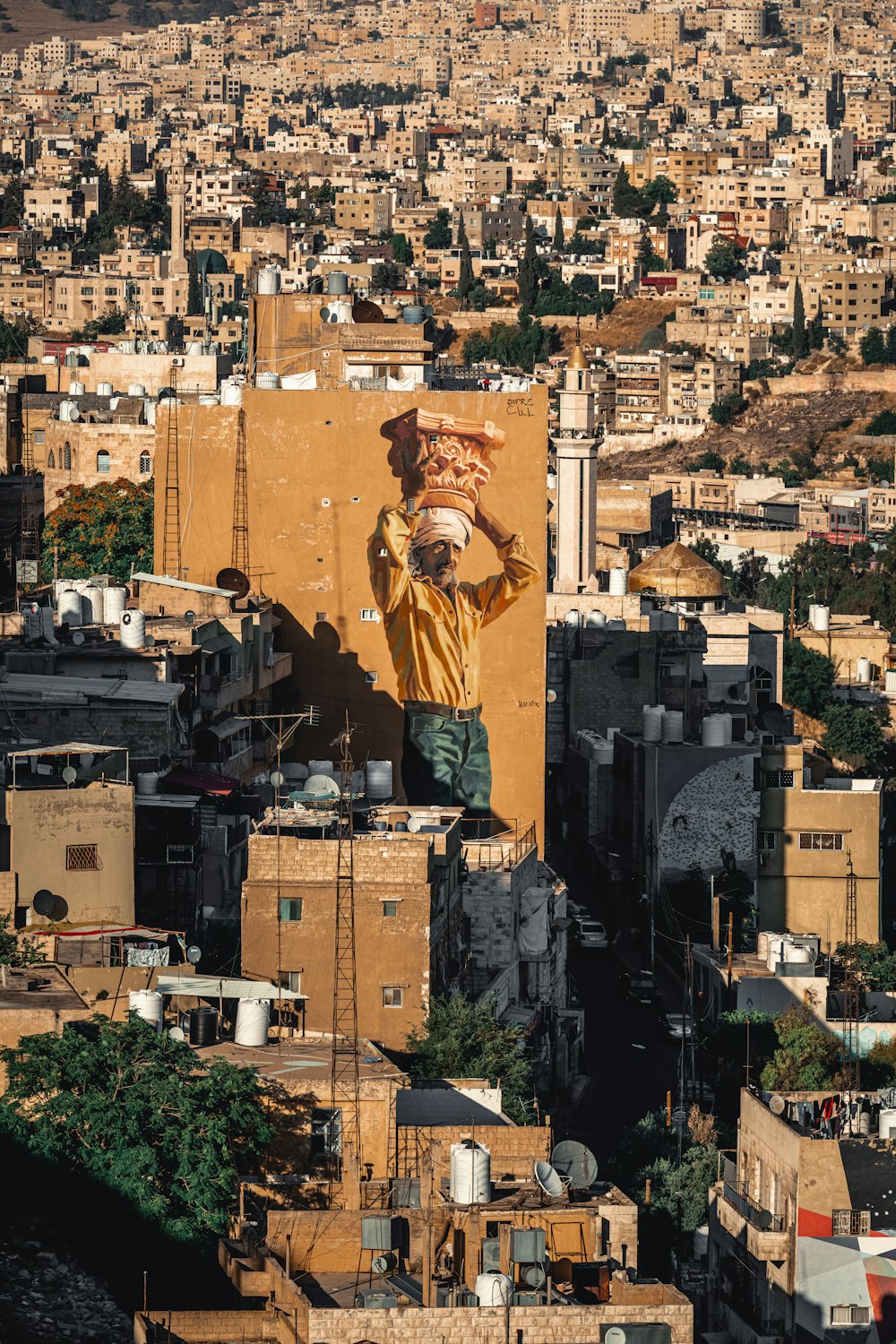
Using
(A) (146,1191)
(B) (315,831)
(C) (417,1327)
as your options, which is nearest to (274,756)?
(B) (315,831)

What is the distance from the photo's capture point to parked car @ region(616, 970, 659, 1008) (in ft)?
134

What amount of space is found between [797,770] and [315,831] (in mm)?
15514

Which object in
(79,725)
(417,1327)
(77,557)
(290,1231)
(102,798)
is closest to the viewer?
(417,1327)

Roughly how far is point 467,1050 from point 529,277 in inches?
4292

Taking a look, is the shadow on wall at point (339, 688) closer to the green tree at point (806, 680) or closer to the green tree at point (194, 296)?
the green tree at point (806, 680)

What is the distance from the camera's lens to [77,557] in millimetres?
50062

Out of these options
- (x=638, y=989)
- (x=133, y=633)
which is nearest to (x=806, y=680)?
(x=638, y=989)

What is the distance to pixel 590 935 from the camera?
44.3 meters

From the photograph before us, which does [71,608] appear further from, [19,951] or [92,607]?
[19,951]

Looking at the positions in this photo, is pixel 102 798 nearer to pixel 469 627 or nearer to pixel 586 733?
pixel 469 627

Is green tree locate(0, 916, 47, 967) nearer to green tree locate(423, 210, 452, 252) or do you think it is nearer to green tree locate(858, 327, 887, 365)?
green tree locate(858, 327, 887, 365)

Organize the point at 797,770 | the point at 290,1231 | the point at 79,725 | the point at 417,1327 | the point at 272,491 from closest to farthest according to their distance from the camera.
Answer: the point at 417,1327 < the point at 290,1231 < the point at 79,725 < the point at 272,491 < the point at 797,770

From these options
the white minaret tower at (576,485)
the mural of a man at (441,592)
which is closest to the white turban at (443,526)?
the mural of a man at (441,592)

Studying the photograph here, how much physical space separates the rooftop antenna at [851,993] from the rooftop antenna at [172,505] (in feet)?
30.3
